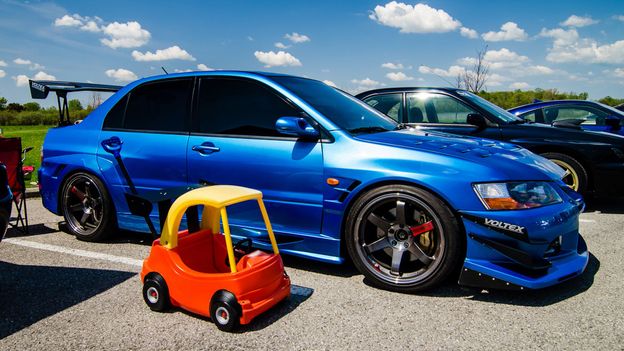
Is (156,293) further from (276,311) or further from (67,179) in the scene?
(67,179)

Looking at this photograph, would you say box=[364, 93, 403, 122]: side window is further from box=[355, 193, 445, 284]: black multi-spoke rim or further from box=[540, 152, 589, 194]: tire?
box=[355, 193, 445, 284]: black multi-spoke rim

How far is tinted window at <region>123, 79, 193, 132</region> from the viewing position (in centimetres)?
418

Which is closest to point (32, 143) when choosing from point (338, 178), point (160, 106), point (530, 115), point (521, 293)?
point (160, 106)

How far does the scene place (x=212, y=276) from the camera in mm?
2797

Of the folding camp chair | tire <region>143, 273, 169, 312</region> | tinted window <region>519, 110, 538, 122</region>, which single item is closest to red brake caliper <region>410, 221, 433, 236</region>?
Answer: tire <region>143, 273, 169, 312</region>

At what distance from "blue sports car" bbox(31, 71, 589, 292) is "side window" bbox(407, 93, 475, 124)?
2211mm

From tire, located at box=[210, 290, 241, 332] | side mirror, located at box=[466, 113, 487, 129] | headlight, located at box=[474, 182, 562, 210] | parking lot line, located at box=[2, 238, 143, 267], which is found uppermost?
side mirror, located at box=[466, 113, 487, 129]

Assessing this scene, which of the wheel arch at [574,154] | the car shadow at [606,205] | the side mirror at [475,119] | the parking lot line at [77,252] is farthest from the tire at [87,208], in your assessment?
the car shadow at [606,205]

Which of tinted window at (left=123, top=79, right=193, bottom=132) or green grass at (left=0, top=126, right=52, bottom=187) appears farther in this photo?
green grass at (left=0, top=126, right=52, bottom=187)

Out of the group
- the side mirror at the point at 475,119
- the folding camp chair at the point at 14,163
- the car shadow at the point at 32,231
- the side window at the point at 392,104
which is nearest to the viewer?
the folding camp chair at the point at 14,163

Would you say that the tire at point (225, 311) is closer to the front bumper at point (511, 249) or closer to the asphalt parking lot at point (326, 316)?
the asphalt parking lot at point (326, 316)

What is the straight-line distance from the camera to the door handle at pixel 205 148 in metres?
3.85

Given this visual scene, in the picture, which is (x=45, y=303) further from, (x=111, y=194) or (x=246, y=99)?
(x=246, y=99)

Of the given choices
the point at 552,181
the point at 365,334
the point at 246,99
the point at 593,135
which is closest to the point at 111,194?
the point at 246,99
